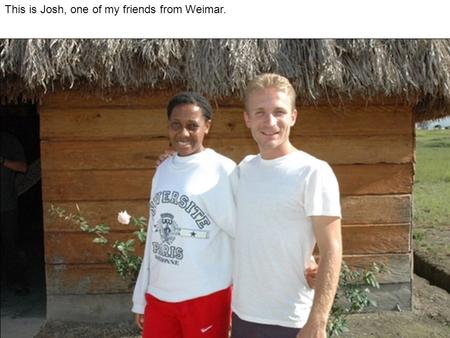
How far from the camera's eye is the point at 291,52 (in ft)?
11.9

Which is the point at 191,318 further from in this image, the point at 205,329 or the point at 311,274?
the point at 311,274

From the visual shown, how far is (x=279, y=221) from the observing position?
175cm

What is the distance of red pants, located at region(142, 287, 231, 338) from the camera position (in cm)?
202

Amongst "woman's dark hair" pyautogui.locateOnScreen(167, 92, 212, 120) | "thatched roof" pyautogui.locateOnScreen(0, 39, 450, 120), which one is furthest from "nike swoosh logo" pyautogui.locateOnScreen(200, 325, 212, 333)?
"thatched roof" pyautogui.locateOnScreen(0, 39, 450, 120)

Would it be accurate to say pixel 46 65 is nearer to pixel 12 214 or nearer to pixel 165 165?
pixel 165 165

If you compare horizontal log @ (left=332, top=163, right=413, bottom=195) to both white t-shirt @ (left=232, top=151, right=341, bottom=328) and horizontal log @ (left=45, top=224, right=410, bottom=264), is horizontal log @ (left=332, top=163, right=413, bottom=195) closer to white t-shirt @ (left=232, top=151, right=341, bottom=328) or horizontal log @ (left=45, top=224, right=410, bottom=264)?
horizontal log @ (left=45, top=224, right=410, bottom=264)

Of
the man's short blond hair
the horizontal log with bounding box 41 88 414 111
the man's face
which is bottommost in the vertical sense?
the man's face

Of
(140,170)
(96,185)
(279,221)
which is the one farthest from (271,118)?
(96,185)

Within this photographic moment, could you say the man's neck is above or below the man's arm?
above

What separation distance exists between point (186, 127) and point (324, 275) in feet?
2.65

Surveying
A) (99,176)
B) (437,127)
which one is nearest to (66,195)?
(99,176)

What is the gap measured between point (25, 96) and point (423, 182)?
5.10 metres
